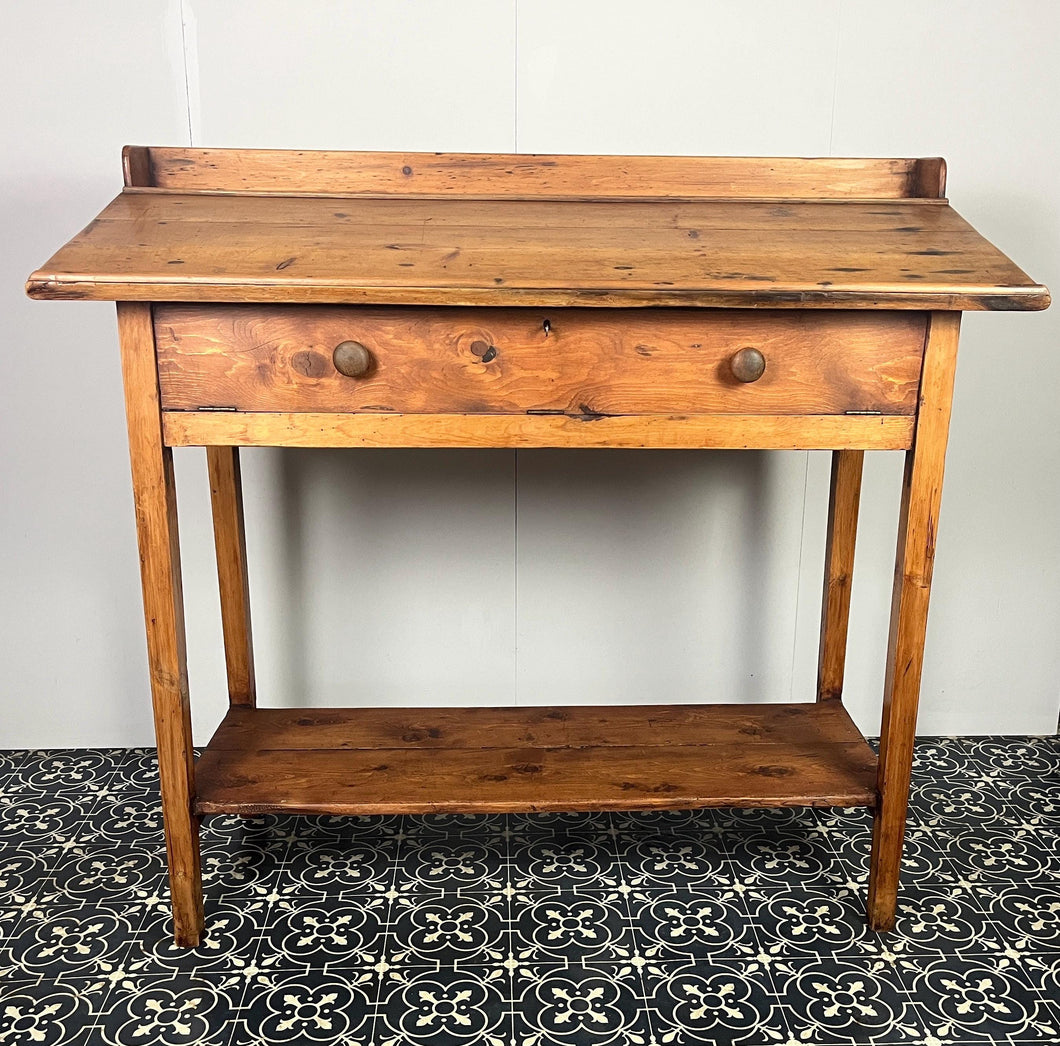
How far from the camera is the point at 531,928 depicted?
2.25 metres

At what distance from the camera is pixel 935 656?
3.03 meters

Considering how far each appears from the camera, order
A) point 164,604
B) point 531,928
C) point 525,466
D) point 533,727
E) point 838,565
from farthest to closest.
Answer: point 525,466 < point 838,565 < point 533,727 < point 531,928 < point 164,604

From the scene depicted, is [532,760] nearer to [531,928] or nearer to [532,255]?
[531,928]

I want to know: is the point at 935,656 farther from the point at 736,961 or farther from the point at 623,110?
the point at 623,110

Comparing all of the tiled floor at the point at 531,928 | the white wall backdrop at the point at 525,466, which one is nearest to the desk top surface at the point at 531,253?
the white wall backdrop at the point at 525,466

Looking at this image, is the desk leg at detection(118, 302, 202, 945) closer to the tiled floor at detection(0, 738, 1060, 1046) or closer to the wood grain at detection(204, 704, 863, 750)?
the tiled floor at detection(0, 738, 1060, 1046)

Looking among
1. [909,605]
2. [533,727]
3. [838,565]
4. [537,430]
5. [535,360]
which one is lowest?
[533,727]

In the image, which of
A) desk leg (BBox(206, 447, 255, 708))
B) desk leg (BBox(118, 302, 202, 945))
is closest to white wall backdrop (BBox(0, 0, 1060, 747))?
desk leg (BBox(206, 447, 255, 708))

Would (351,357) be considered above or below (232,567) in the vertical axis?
above

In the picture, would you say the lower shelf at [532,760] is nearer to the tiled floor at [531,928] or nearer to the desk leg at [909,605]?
the desk leg at [909,605]

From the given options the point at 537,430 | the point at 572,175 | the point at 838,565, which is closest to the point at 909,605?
the point at 838,565

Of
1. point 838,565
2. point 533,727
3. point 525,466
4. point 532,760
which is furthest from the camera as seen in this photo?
point 525,466

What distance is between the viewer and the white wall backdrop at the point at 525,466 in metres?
2.54

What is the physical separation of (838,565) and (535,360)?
3.44 ft
